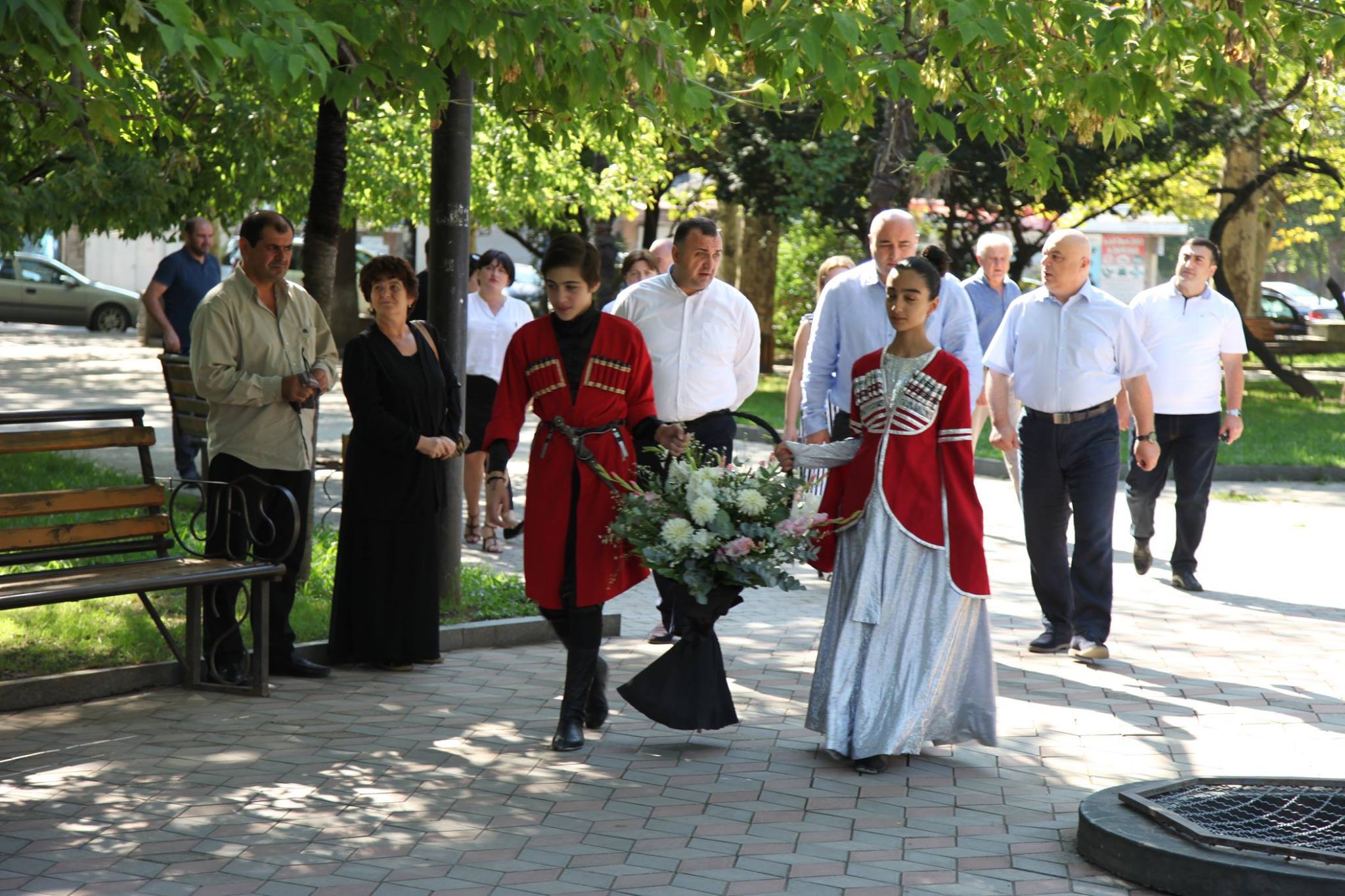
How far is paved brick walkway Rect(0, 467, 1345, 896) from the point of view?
497cm

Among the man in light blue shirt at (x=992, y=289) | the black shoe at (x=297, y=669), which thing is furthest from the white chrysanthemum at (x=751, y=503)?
the man in light blue shirt at (x=992, y=289)

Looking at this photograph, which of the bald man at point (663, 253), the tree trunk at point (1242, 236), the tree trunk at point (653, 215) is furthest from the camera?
the tree trunk at point (1242, 236)

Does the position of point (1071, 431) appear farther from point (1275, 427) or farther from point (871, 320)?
point (1275, 427)

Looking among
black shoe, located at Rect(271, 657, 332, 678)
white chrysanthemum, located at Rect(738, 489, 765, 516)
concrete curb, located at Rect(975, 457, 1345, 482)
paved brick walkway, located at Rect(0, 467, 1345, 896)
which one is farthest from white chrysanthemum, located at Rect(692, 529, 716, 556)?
concrete curb, located at Rect(975, 457, 1345, 482)

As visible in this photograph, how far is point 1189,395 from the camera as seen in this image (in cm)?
1038

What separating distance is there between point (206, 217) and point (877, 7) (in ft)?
24.7

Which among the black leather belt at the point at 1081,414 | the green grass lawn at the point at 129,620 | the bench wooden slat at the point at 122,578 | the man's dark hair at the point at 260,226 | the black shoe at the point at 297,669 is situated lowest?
the black shoe at the point at 297,669

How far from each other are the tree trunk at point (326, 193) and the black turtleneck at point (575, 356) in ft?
9.25

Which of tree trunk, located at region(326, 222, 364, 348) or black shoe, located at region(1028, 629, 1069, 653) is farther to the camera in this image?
tree trunk, located at region(326, 222, 364, 348)

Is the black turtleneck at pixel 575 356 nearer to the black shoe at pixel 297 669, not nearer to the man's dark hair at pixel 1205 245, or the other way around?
the black shoe at pixel 297 669

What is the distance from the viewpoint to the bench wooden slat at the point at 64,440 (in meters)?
6.80

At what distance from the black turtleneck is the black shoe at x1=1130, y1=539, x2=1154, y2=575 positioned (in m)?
5.08

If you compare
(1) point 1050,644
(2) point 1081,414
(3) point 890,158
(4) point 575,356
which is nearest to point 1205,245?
(2) point 1081,414

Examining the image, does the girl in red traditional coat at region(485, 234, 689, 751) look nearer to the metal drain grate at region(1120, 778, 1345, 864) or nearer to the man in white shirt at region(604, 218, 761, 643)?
the man in white shirt at region(604, 218, 761, 643)
